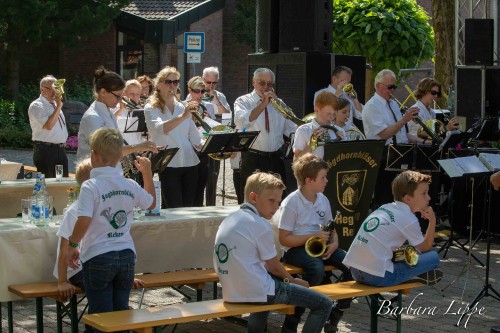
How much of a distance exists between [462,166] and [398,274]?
5.16 ft

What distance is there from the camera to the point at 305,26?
1135 cm

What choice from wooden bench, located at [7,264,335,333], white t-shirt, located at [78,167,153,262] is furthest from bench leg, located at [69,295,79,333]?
white t-shirt, located at [78,167,153,262]

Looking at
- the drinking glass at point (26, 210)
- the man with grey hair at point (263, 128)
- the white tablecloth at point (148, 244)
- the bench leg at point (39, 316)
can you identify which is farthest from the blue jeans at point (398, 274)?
the man with grey hair at point (263, 128)

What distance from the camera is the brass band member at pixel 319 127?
9164 millimetres

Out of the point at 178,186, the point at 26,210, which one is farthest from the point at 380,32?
the point at 26,210

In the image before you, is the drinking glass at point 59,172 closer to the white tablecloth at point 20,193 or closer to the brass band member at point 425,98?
the white tablecloth at point 20,193

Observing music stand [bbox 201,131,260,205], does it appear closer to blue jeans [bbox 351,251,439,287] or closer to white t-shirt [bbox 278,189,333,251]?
white t-shirt [bbox 278,189,333,251]

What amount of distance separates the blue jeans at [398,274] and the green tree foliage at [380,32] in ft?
34.3

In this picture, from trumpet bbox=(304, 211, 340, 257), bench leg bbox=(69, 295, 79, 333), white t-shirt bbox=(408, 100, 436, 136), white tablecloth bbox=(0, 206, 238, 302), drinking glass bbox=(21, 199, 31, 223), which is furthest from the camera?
white t-shirt bbox=(408, 100, 436, 136)

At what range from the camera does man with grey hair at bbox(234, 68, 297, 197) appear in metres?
10.6

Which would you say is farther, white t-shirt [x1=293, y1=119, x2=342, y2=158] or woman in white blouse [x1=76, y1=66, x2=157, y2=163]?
white t-shirt [x1=293, y1=119, x2=342, y2=158]

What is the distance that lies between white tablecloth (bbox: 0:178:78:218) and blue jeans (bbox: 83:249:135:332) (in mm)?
3381

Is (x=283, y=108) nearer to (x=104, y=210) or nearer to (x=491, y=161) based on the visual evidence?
(x=491, y=161)

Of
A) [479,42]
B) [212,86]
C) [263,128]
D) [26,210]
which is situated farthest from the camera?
[479,42]
